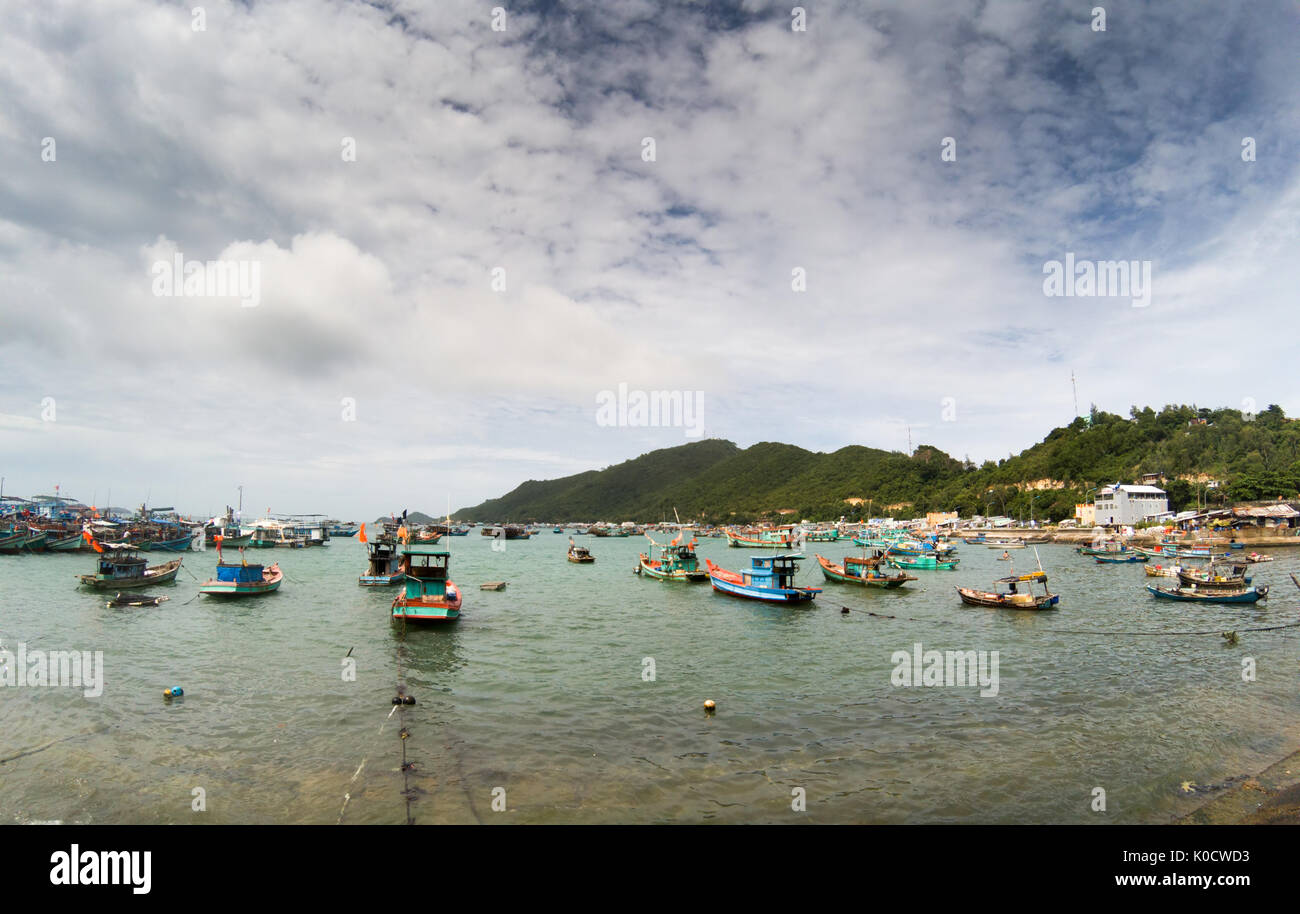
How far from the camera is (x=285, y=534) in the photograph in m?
86.1

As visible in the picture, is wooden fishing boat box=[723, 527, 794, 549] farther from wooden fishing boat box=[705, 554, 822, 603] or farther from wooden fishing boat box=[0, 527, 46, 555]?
wooden fishing boat box=[0, 527, 46, 555]

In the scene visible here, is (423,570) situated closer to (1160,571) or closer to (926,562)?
(926,562)

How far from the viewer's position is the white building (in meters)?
84.8

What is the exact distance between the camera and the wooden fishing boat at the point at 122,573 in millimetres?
35125

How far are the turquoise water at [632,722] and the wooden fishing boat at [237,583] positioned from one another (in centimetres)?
601

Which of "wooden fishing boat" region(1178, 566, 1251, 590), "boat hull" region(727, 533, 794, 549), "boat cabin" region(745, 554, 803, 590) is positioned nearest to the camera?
"wooden fishing boat" region(1178, 566, 1251, 590)

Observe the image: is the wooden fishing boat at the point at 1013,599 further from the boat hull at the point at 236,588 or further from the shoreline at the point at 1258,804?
the boat hull at the point at 236,588

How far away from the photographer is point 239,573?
111ft

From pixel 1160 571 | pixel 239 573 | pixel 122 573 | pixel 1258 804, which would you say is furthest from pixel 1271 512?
pixel 122 573

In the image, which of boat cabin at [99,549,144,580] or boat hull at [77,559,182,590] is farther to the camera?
boat cabin at [99,549,144,580]

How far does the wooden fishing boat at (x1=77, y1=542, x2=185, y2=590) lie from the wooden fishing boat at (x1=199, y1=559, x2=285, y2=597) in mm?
6087

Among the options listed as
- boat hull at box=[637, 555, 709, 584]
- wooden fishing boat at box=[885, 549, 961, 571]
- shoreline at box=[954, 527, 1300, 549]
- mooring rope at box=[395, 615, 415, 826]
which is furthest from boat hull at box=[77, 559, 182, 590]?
shoreline at box=[954, 527, 1300, 549]

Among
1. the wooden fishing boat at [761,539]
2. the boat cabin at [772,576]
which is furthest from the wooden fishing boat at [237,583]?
Answer: the wooden fishing boat at [761,539]
